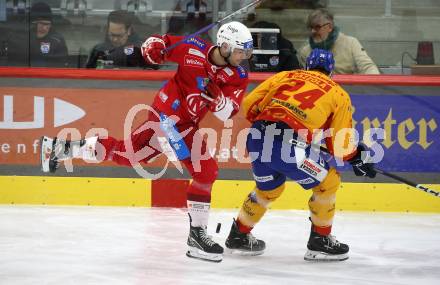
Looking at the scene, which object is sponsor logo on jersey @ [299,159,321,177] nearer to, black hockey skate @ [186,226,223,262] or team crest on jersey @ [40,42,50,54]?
black hockey skate @ [186,226,223,262]

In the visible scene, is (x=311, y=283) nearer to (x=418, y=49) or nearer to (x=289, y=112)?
(x=289, y=112)

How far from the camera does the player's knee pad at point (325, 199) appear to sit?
17.8ft

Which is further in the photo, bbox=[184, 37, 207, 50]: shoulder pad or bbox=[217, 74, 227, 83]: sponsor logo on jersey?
bbox=[184, 37, 207, 50]: shoulder pad

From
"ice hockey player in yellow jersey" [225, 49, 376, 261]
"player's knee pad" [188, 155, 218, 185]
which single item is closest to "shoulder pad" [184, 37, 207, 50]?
"ice hockey player in yellow jersey" [225, 49, 376, 261]

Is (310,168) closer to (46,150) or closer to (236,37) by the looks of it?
(236,37)

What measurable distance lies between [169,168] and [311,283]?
8.87ft

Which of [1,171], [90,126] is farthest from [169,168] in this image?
[1,171]

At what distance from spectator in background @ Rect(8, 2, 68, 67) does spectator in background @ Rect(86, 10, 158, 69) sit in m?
0.26

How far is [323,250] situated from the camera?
18.2ft

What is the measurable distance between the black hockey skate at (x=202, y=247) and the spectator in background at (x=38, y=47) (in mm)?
2538

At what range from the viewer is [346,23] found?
24.7 feet

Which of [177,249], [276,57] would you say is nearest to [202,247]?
[177,249]

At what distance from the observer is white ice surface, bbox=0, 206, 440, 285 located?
4.98 m

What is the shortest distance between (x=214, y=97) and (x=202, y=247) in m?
0.91
